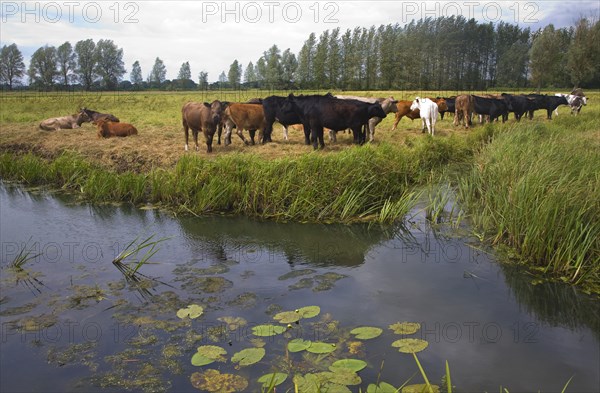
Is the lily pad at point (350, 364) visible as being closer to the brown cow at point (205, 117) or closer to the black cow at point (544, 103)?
the brown cow at point (205, 117)

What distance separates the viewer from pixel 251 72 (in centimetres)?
7450

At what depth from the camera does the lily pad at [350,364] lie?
13.5ft

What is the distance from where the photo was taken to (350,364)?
418 centimetres

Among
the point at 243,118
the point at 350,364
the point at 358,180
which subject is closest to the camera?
the point at 350,364

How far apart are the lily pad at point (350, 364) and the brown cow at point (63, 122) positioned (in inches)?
688

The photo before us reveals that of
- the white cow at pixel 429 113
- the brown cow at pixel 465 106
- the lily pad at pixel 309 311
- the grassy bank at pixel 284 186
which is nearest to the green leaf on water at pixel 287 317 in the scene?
the lily pad at pixel 309 311

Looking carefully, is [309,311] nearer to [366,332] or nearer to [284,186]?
[366,332]

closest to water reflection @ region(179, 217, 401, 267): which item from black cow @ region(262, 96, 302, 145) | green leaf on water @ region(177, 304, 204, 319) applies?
green leaf on water @ region(177, 304, 204, 319)

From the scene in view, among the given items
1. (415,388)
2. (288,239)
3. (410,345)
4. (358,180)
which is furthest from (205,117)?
(415,388)

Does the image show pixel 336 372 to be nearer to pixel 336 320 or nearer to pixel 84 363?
pixel 336 320

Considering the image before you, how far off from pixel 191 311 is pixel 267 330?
0.97 metres

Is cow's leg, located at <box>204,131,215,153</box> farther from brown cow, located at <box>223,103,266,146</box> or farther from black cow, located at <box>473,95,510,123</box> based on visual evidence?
black cow, located at <box>473,95,510,123</box>

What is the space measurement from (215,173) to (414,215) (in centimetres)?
403

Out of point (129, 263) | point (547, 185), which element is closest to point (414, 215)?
point (547, 185)
